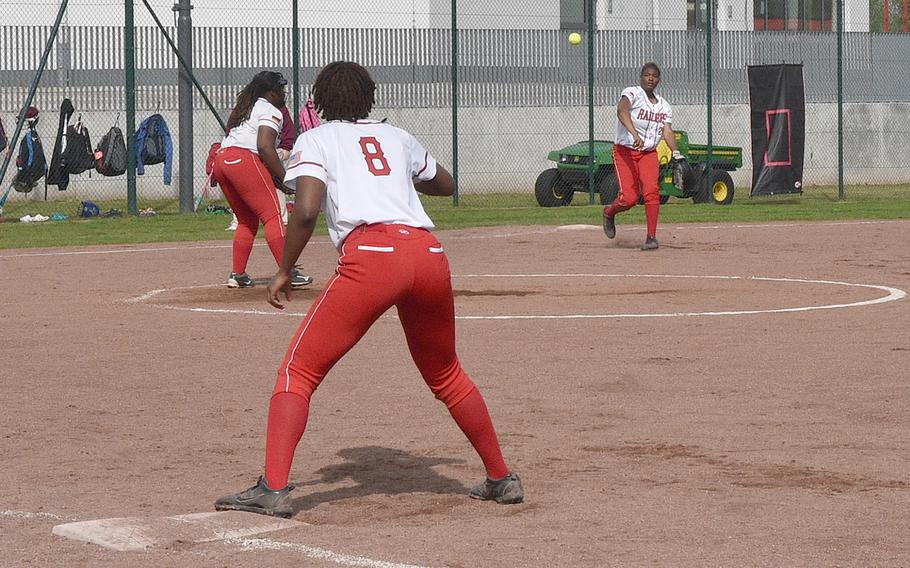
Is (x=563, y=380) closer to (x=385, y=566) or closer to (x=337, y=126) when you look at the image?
(x=337, y=126)

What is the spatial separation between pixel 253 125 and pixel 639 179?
5.78 meters

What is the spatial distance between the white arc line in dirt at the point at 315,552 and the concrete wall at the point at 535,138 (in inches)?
926

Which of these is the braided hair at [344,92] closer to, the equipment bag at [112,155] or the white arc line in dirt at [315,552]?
the white arc line in dirt at [315,552]

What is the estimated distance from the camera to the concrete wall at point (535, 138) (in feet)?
95.5

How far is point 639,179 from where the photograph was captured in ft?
57.8

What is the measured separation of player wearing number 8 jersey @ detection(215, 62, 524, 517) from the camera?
5.87 meters

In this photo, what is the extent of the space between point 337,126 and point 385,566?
5.84 ft

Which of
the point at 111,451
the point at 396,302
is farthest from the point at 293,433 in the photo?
the point at 111,451

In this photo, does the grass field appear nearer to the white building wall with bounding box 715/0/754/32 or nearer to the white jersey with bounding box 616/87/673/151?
the white jersey with bounding box 616/87/673/151

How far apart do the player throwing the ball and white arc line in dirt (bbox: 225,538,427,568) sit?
39.6ft

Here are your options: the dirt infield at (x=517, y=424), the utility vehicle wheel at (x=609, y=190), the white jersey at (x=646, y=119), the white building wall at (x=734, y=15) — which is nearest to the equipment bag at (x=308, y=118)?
the utility vehicle wheel at (x=609, y=190)

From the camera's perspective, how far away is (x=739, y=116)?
115 feet

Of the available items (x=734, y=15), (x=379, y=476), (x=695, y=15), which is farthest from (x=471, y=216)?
(x=734, y=15)

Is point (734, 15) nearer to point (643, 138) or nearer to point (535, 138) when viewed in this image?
point (535, 138)
